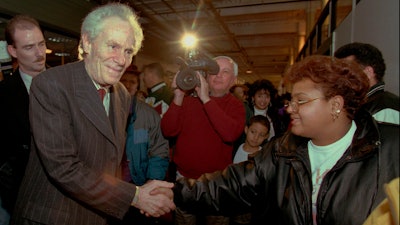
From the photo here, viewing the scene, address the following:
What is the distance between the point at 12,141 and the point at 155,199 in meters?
0.92

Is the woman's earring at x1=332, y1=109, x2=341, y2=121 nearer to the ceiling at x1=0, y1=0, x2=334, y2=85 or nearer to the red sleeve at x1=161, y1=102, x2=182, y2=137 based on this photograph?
the red sleeve at x1=161, y1=102, x2=182, y2=137

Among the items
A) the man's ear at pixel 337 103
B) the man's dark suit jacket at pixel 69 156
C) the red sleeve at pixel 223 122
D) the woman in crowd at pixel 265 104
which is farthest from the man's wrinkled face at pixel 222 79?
the woman in crowd at pixel 265 104

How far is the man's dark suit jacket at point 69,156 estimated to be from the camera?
128 cm

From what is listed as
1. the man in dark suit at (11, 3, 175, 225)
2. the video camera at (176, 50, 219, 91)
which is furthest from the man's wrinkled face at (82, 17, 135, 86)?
the video camera at (176, 50, 219, 91)

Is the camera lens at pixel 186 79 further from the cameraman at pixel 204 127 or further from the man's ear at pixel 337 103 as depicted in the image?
the man's ear at pixel 337 103

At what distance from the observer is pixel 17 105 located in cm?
184

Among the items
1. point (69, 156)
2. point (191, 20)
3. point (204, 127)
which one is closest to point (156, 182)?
point (69, 156)

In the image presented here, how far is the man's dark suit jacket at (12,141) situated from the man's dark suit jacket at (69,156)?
0.37 metres

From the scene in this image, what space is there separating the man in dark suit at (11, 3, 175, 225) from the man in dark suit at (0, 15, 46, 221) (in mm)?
379

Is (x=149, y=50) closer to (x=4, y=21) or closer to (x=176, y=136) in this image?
(x=4, y=21)

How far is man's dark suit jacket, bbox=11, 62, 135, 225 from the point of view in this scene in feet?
4.21

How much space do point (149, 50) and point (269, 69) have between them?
14146 millimetres

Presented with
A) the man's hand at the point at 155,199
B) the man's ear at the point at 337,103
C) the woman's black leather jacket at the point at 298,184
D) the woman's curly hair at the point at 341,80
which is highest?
the woman's curly hair at the point at 341,80

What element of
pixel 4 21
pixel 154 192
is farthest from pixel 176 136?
pixel 4 21
